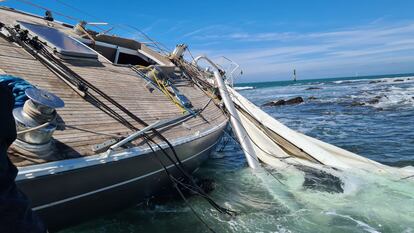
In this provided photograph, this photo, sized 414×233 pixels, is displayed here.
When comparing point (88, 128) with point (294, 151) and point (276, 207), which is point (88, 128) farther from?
point (294, 151)

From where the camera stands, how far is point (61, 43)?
865 centimetres

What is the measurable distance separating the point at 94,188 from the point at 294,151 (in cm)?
777

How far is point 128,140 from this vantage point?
556cm

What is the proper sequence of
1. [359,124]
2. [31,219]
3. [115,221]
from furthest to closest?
[359,124], [115,221], [31,219]

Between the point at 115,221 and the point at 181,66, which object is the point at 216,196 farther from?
the point at 181,66

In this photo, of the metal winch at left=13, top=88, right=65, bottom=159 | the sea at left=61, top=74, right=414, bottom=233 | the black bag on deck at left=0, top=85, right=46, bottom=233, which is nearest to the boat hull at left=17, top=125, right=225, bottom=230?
the metal winch at left=13, top=88, right=65, bottom=159

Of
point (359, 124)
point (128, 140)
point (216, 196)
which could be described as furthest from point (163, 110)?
point (359, 124)

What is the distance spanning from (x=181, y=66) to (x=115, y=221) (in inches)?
353

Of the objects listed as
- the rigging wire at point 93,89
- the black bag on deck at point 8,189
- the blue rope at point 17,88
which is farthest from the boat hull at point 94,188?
the black bag on deck at point 8,189

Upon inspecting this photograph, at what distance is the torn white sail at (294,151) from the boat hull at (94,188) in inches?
206

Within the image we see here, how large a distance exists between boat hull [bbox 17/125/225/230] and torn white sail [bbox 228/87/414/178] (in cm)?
523

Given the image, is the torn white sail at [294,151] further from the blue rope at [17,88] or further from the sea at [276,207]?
the blue rope at [17,88]

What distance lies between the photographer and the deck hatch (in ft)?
27.3

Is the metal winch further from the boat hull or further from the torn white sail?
the torn white sail
